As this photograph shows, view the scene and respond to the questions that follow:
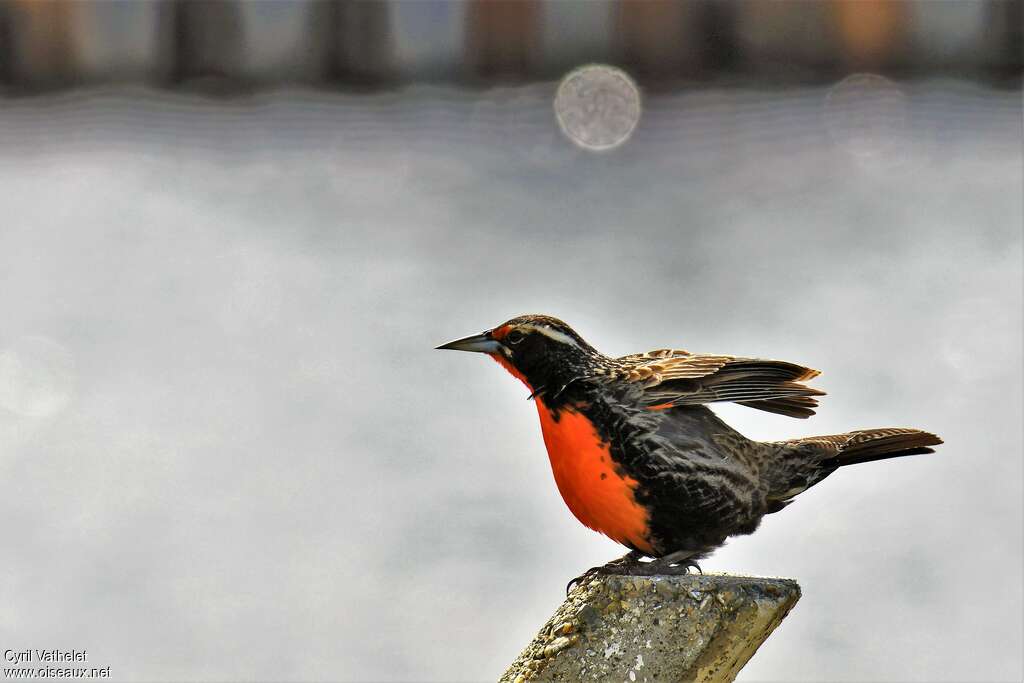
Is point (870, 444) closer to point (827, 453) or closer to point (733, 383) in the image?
point (827, 453)

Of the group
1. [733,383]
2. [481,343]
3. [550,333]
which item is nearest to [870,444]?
[733,383]

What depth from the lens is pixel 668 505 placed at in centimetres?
537

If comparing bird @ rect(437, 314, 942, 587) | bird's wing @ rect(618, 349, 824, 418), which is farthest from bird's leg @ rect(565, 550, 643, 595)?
bird's wing @ rect(618, 349, 824, 418)

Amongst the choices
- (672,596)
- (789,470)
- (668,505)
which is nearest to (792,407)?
(789,470)

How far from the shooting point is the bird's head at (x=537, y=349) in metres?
5.62

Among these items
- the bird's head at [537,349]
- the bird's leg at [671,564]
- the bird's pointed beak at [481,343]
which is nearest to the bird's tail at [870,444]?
the bird's leg at [671,564]

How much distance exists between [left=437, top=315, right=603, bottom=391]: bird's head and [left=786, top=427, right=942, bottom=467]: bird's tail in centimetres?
135

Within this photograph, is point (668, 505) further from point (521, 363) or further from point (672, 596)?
point (521, 363)

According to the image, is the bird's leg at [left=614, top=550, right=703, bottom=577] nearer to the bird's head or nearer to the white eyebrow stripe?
the bird's head

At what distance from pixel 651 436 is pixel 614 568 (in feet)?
2.32

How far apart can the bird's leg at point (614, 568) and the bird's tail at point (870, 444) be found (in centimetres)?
116

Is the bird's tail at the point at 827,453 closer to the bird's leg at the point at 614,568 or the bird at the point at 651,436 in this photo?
the bird at the point at 651,436

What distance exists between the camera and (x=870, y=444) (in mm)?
6039

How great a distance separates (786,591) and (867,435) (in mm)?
1300
